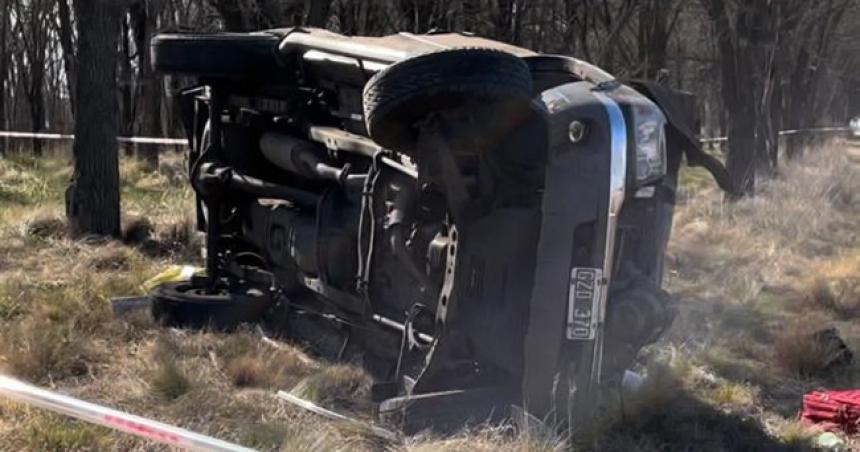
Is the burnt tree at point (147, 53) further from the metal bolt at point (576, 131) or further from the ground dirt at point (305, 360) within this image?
the metal bolt at point (576, 131)

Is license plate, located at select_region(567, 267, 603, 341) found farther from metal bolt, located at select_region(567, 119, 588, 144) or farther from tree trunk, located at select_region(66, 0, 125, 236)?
tree trunk, located at select_region(66, 0, 125, 236)

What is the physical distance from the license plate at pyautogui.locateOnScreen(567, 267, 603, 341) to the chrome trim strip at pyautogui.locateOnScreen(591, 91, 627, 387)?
4cm

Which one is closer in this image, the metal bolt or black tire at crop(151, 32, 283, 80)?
the metal bolt

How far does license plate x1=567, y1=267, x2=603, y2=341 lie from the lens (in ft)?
13.6

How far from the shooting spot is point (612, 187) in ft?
13.5

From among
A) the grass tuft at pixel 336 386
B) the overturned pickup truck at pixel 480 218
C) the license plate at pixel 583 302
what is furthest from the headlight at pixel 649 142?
the grass tuft at pixel 336 386

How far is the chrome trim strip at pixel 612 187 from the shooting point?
13.5ft

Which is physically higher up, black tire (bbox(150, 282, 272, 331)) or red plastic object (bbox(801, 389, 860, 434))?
black tire (bbox(150, 282, 272, 331))

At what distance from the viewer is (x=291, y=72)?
5871mm

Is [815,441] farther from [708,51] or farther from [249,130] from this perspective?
[708,51]

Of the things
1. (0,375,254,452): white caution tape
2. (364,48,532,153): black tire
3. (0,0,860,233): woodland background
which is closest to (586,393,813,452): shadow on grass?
(364,48,532,153): black tire

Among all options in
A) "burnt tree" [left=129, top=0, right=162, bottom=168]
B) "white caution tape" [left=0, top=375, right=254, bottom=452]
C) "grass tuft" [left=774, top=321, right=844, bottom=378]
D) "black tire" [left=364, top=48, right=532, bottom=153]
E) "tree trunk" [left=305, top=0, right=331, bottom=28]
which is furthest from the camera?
"burnt tree" [left=129, top=0, right=162, bottom=168]

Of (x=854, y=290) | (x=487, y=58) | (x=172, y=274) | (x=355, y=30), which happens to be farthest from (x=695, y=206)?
(x=355, y=30)

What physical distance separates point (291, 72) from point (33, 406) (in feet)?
7.69
